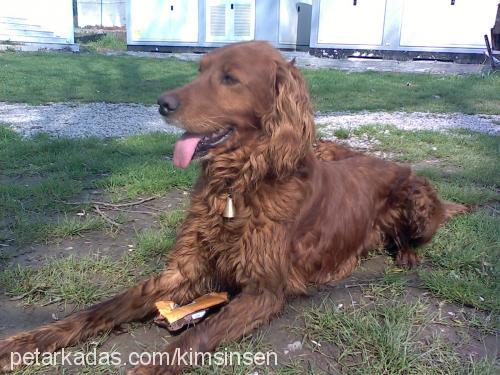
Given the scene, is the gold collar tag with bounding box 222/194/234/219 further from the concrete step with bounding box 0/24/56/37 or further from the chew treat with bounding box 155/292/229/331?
the concrete step with bounding box 0/24/56/37

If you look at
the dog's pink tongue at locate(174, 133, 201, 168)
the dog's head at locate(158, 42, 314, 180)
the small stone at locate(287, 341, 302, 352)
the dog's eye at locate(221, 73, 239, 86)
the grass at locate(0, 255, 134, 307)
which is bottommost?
the small stone at locate(287, 341, 302, 352)

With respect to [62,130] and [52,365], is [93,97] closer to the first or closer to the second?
[62,130]

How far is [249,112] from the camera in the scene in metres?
2.59

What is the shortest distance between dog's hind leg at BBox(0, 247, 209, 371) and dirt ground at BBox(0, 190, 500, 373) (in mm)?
86

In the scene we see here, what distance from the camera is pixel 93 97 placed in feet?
32.3

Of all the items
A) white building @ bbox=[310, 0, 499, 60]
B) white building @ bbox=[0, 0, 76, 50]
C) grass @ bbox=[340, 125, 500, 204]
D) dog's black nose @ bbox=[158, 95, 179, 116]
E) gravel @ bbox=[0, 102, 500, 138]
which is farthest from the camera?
white building @ bbox=[0, 0, 76, 50]

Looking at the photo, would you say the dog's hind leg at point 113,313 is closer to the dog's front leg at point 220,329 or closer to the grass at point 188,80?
the dog's front leg at point 220,329

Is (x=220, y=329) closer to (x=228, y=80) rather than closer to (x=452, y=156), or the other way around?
(x=228, y=80)

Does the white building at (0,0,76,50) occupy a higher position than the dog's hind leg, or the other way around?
the white building at (0,0,76,50)

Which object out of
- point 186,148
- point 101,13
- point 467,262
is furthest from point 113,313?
point 101,13

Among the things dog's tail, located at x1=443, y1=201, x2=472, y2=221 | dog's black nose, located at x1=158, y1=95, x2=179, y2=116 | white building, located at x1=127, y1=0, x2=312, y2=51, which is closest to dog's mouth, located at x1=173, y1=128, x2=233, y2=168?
dog's black nose, located at x1=158, y1=95, x2=179, y2=116

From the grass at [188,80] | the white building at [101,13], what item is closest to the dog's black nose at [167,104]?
the grass at [188,80]

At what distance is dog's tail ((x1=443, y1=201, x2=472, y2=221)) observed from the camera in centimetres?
394

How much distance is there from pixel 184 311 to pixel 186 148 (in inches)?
32.2
